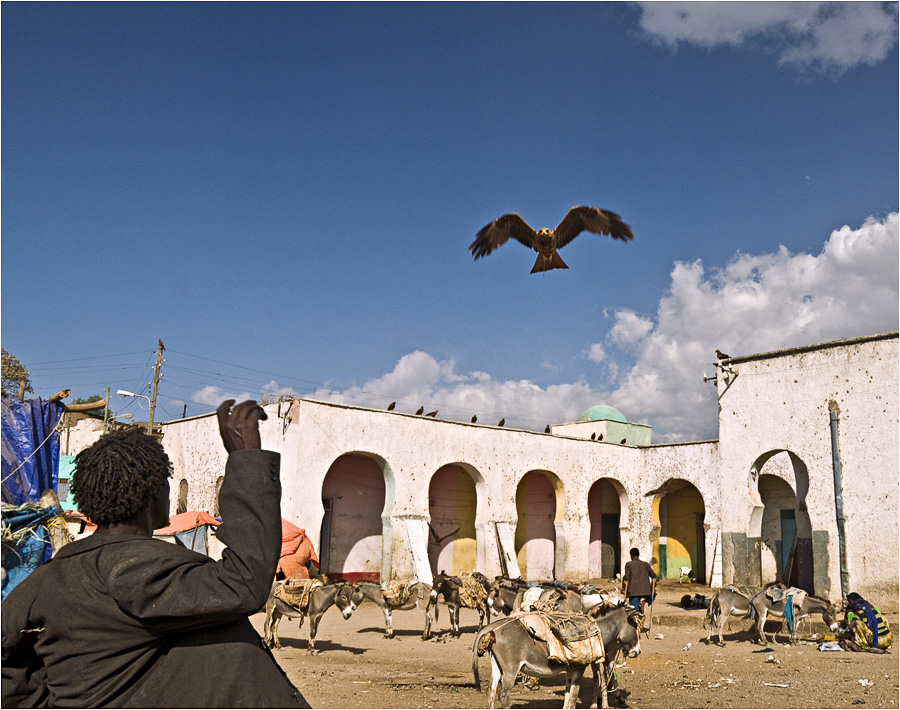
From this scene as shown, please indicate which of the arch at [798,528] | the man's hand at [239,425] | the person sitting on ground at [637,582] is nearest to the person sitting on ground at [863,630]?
the person sitting on ground at [637,582]

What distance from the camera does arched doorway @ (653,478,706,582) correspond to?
1052 inches

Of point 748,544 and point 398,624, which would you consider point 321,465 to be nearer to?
point 398,624

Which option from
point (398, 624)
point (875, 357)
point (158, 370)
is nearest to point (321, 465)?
point (398, 624)

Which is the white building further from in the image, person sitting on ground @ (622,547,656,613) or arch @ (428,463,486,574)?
person sitting on ground @ (622,547,656,613)

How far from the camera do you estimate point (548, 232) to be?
1303 cm

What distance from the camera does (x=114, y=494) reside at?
1859 millimetres

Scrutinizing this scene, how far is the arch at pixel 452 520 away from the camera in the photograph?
2500 cm

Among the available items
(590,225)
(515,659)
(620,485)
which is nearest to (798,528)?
(620,485)

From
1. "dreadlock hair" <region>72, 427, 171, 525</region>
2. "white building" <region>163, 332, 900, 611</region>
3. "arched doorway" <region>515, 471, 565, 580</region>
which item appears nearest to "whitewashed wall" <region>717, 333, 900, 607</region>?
"white building" <region>163, 332, 900, 611</region>

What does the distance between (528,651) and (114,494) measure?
673cm

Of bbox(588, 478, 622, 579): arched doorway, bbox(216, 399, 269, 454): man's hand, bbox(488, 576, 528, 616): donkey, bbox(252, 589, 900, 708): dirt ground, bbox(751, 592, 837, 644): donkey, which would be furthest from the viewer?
bbox(588, 478, 622, 579): arched doorway

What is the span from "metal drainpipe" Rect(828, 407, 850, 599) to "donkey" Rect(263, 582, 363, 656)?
514 inches

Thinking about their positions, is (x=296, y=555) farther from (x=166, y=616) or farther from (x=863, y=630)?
(x=166, y=616)

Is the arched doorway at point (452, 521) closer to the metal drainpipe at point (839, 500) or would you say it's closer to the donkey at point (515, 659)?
the metal drainpipe at point (839, 500)
